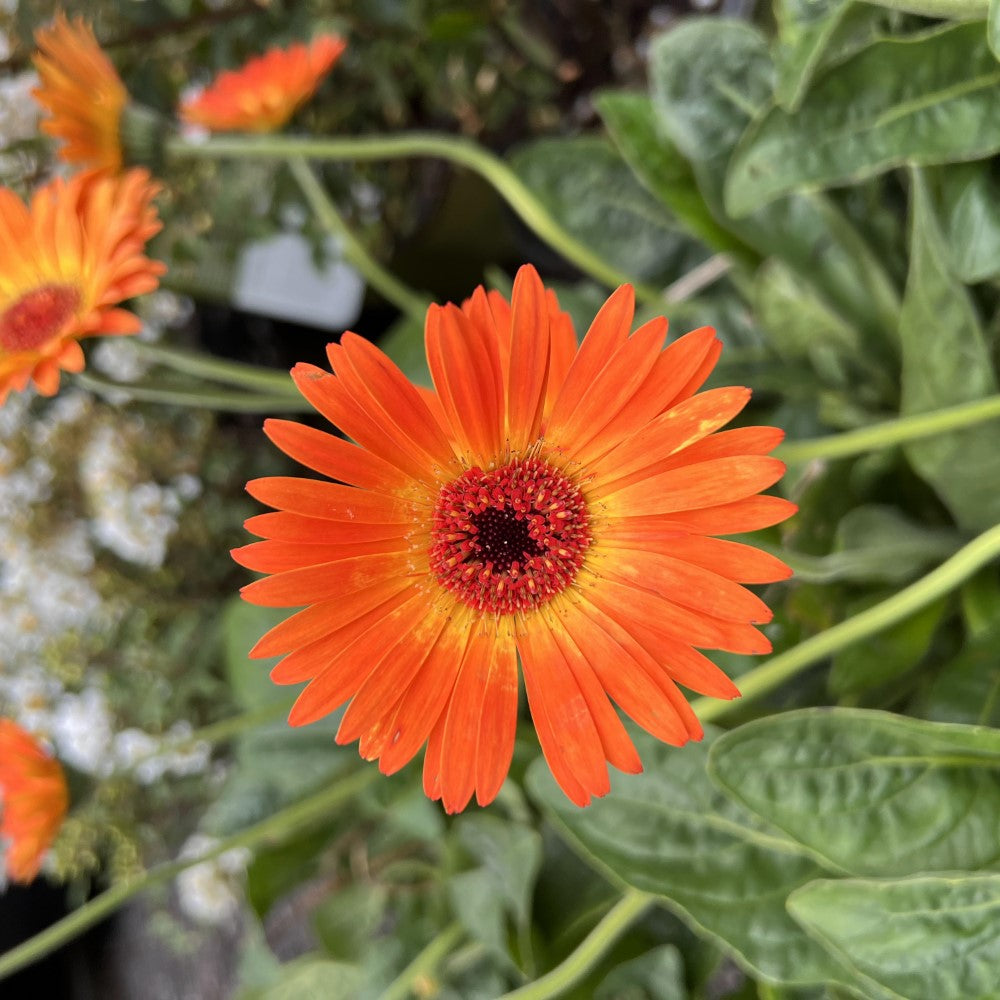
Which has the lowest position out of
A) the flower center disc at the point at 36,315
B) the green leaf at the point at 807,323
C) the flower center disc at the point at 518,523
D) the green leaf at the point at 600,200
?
the flower center disc at the point at 518,523

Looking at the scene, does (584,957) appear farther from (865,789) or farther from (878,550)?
(878,550)

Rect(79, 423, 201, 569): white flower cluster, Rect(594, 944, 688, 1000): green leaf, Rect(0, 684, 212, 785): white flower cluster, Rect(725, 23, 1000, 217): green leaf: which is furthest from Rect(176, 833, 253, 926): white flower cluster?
Rect(725, 23, 1000, 217): green leaf

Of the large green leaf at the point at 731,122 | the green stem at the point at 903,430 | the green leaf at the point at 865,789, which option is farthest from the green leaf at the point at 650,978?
the large green leaf at the point at 731,122

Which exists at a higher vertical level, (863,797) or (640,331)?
(640,331)

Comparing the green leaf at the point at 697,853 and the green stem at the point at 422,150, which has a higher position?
the green stem at the point at 422,150

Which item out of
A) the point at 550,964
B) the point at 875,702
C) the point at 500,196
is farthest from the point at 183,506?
the point at 875,702

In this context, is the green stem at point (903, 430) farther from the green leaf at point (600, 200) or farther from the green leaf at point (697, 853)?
the green leaf at point (600, 200)

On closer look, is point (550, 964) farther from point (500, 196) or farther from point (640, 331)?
point (500, 196)
